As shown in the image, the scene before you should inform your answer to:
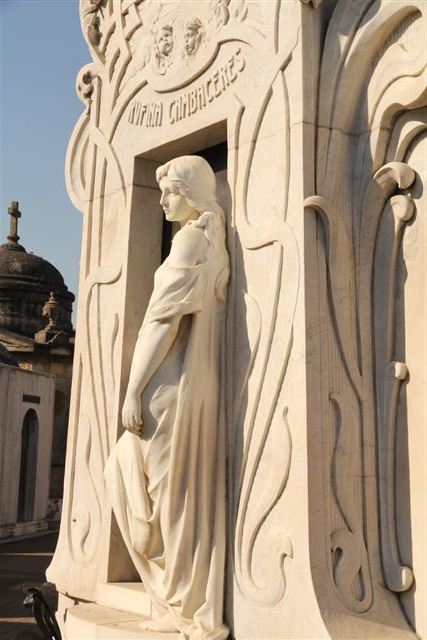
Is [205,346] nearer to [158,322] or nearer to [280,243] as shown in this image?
[158,322]

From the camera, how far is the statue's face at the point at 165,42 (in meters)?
6.18

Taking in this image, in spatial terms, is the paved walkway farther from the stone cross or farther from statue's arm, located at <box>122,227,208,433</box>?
the stone cross

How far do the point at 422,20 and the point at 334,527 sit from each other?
9.11ft

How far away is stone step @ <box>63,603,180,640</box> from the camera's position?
5184mm

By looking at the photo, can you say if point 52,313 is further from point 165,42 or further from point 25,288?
point 165,42

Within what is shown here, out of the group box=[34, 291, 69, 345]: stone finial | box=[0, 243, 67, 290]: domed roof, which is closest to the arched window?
box=[34, 291, 69, 345]: stone finial

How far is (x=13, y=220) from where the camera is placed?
124 feet

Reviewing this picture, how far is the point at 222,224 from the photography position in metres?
5.54

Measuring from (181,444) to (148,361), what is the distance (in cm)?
53

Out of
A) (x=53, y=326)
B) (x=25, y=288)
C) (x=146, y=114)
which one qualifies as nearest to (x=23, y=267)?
(x=25, y=288)

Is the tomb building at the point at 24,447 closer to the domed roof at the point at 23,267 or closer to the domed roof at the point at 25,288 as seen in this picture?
the domed roof at the point at 25,288

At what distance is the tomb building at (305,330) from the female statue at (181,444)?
0.7 inches

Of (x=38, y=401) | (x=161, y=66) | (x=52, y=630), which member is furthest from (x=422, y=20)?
(x=38, y=401)

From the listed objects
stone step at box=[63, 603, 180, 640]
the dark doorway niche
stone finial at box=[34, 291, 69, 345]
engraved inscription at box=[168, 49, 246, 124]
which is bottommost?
stone step at box=[63, 603, 180, 640]
